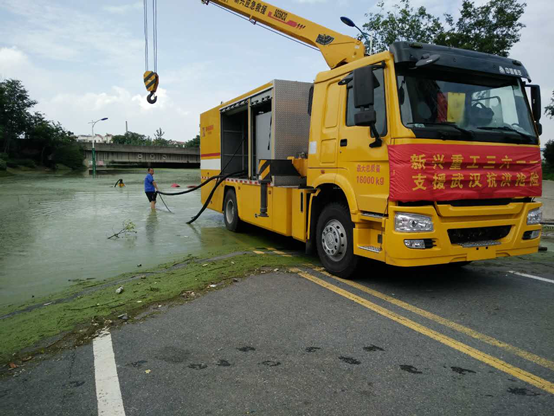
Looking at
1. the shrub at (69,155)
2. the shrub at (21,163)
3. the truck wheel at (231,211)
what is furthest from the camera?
the shrub at (69,155)

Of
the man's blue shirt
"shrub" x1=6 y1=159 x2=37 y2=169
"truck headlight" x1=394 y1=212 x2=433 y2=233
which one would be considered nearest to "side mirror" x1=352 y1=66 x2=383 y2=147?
"truck headlight" x1=394 y1=212 x2=433 y2=233

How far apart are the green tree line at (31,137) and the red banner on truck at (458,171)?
57512 millimetres

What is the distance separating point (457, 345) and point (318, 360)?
1.24 m

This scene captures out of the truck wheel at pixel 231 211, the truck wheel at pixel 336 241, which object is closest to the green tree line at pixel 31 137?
the truck wheel at pixel 231 211

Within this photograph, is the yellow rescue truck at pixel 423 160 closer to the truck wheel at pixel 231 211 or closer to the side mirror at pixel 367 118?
the side mirror at pixel 367 118

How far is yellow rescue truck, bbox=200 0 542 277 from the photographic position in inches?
181

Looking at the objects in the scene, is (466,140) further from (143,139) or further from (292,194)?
(143,139)

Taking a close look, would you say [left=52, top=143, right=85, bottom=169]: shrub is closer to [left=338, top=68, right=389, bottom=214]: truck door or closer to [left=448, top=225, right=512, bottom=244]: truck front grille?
[left=338, top=68, right=389, bottom=214]: truck door

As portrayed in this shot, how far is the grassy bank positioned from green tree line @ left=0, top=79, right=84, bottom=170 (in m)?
54.6

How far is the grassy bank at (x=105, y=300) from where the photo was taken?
13.1 ft

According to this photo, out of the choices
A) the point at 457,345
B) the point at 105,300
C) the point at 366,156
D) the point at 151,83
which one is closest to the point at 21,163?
the point at 151,83

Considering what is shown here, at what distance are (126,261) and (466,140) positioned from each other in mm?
5829

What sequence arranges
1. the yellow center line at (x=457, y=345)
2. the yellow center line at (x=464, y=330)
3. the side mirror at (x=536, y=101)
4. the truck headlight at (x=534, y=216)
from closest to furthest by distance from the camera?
the yellow center line at (x=457, y=345) < the yellow center line at (x=464, y=330) < the truck headlight at (x=534, y=216) < the side mirror at (x=536, y=101)

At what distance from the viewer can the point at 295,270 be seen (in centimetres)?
623
